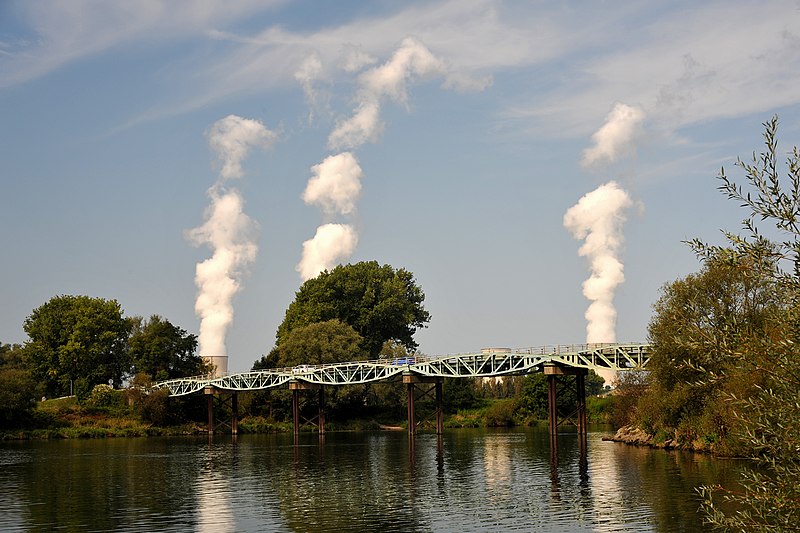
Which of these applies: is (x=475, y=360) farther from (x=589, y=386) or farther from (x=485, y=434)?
(x=589, y=386)

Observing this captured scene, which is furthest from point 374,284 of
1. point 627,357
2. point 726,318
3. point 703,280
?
point 726,318

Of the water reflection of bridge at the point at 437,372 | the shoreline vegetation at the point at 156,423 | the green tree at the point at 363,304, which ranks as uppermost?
the green tree at the point at 363,304

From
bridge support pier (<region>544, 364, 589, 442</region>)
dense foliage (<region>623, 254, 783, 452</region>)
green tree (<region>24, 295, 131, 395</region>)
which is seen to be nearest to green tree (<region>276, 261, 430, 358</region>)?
green tree (<region>24, 295, 131, 395</region>)

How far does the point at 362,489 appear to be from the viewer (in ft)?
154

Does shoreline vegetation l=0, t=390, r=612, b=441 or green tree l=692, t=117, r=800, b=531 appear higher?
green tree l=692, t=117, r=800, b=531

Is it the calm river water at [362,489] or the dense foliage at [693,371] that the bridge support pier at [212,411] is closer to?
the calm river water at [362,489]

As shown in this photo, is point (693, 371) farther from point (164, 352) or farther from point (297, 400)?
point (164, 352)

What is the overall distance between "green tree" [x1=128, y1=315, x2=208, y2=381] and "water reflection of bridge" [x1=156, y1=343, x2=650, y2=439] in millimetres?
6719

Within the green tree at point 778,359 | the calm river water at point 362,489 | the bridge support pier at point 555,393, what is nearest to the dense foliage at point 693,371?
the calm river water at point 362,489

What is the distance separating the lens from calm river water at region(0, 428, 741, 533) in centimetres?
3575

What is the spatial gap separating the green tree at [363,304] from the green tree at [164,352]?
1520 centimetres

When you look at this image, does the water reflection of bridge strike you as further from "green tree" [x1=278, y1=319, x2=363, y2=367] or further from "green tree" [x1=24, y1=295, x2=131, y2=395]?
"green tree" [x1=24, y1=295, x2=131, y2=395]

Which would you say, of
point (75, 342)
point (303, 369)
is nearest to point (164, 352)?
point (75, 342)

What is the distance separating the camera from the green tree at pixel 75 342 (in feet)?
396
